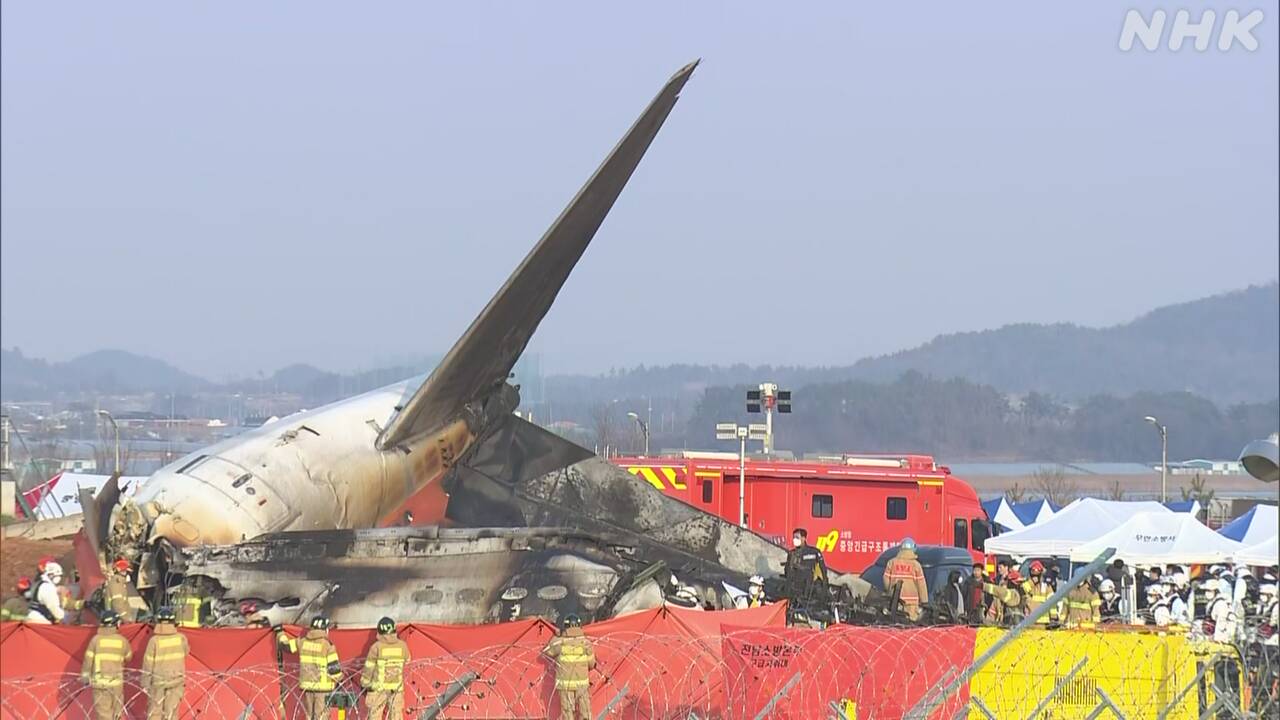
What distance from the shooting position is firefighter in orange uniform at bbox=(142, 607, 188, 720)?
12617 mm

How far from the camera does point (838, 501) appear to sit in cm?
3372

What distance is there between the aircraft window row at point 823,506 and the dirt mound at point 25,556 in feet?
72.1

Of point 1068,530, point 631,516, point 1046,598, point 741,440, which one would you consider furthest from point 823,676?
Answer: point 1068,530

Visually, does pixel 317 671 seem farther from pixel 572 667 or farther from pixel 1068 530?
pixel 1068 530

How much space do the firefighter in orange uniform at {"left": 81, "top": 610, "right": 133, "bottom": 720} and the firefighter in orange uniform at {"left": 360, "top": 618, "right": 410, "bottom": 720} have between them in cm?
273

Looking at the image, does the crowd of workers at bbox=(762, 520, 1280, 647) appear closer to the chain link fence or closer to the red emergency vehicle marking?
the chain link fence

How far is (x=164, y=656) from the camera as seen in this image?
42.2 feet

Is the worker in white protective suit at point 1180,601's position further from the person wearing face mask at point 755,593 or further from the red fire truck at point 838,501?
the person wearing face mask at point 755,593

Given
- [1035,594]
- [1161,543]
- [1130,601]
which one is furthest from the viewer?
[1161,543]

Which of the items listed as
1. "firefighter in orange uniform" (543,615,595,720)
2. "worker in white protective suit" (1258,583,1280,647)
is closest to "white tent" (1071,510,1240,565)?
"worker in white protective suit" (1258,583,1280,647)

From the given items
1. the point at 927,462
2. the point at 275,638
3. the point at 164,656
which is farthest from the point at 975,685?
the point at 927,462

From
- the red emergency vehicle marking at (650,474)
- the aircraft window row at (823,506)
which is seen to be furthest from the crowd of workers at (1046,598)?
the red emergency vehicle marking at (650,474)

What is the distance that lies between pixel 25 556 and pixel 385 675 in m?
4.53

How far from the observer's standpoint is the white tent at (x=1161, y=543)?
3434 centimetres
